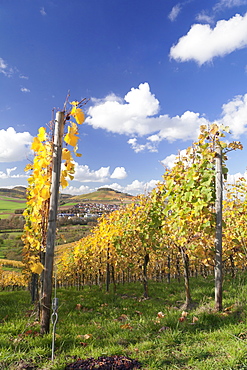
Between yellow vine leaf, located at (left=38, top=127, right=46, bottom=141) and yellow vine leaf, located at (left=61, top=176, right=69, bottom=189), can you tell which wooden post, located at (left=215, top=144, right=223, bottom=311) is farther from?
yellow vine leaf, located at (left=38, top=127, right=46, bottom=141)

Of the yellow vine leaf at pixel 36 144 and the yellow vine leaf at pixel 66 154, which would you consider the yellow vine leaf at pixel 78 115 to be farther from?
the yellow vine leaf at pixel 36 144

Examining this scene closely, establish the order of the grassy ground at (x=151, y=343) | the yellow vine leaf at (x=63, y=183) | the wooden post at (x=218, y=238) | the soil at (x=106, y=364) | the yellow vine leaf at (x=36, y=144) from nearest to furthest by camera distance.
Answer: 1. the soil at (x=106, y=364)
2. the grassy ground at (x=151, y=343)
3. the yellow vine leaf at (x=36, y=144)
4. the yellow vine leaf at (x=63, y=183)
5. the wooden post at (x=218, y=238)

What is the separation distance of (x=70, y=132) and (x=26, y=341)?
3.74 m

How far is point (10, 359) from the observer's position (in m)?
3.12

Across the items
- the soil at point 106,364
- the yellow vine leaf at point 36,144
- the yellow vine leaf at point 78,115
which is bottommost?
the soil at point 106,364

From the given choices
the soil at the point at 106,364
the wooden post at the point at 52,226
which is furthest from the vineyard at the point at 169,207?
the soil at the point at 106,364

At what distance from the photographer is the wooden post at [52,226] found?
3877 mm

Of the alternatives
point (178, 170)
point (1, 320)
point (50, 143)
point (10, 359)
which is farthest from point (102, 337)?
point (178, 170)

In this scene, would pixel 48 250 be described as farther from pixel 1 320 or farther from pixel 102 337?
pixel 1 320

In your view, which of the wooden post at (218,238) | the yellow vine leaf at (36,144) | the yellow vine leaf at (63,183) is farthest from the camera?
the wooden post at (218,238)

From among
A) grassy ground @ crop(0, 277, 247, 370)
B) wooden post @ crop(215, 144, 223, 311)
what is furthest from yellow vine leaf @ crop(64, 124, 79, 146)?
wooden post @ crop(215, 144, 223, 311)

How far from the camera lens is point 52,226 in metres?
3.96

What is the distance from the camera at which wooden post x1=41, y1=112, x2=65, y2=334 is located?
12.7 feet

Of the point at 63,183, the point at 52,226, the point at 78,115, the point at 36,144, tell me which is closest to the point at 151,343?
the point at 52,226
